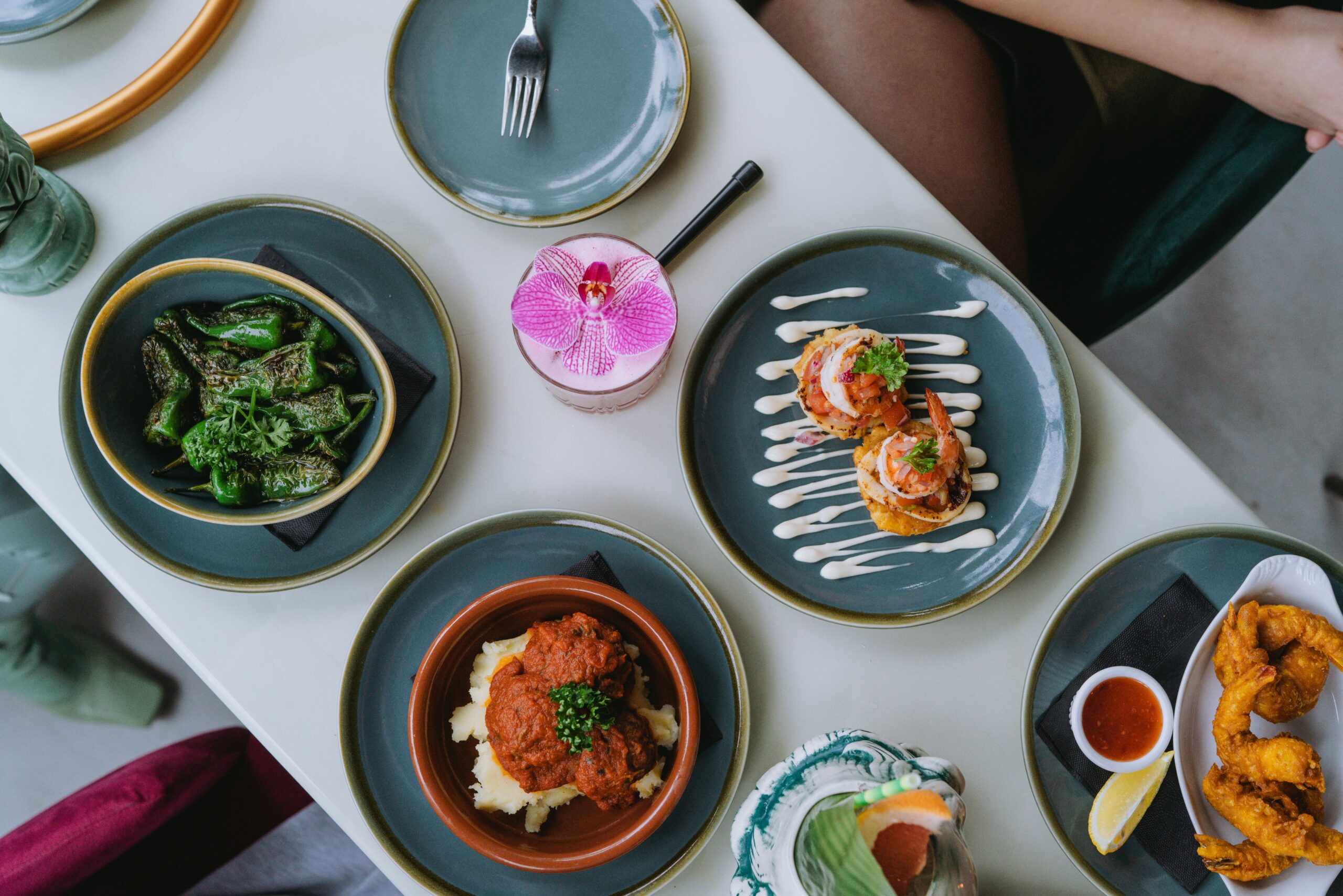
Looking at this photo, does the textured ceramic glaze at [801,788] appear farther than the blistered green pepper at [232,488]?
No

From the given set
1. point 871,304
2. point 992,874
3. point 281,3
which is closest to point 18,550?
point 281,3

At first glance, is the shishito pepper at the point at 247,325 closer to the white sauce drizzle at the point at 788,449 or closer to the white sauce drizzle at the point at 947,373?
the white sauce drizzle at the point at 788,449

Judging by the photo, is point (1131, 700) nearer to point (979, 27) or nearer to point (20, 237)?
point (979, 27)

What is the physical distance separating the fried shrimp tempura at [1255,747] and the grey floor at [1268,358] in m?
1.74

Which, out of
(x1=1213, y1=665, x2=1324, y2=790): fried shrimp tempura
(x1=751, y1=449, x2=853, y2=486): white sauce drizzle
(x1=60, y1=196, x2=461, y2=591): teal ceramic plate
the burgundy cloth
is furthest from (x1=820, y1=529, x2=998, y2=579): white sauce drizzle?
the burgundy cloth

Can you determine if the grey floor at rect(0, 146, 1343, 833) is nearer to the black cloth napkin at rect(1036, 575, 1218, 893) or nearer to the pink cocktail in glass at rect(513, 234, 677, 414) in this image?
the black cloth napkin at rect(1036, 575, 1218, 893)

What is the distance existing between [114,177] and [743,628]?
120 cm

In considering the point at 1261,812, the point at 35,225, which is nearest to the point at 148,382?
the point at 35,225

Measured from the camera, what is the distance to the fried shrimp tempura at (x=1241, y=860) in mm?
1079

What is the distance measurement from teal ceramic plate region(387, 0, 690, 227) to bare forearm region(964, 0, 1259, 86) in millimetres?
691

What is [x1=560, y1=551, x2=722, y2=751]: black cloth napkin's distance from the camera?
1154mm

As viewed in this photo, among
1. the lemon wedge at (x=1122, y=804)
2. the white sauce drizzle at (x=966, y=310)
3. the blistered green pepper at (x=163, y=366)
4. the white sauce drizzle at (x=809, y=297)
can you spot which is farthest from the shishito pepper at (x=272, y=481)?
the lemon wedge at (x=1122, y=804)

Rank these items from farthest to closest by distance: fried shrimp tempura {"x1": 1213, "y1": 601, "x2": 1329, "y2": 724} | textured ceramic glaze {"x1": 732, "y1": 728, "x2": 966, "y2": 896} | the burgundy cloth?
1. the burgundy cloth
2. fried shrimp tempura {"x1": 1213, "y1": 601, "x2": 1329, "y2": 724}
3. textured ceramic glaze {"x1": 732, "y1": 728, "x2": 966, "y2": 896}

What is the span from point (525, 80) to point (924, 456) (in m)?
0.81
